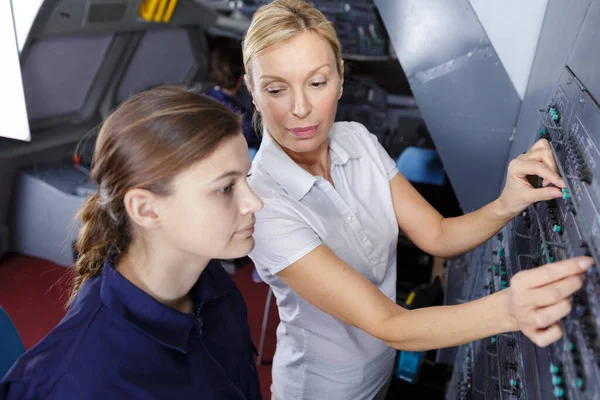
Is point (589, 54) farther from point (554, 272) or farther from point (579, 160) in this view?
point (554, 272)

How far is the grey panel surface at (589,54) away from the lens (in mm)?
1105

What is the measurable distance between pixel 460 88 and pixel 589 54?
2.67ft

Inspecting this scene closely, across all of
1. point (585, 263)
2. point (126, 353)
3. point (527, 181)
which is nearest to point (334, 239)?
point (527, 181)

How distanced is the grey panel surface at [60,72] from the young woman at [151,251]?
9.07 feet

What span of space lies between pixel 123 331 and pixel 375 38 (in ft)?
13.0

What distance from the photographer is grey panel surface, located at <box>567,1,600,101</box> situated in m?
1.11

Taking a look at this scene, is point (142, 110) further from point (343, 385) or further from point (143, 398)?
point (343, 385)

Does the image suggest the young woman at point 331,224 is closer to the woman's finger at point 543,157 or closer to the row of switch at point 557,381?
the woman's finger at point 543,157

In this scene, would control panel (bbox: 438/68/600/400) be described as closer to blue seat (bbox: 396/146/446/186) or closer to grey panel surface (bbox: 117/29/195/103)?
blue seat (bbox: 396/146/446/186)

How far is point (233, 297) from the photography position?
1.53 metres

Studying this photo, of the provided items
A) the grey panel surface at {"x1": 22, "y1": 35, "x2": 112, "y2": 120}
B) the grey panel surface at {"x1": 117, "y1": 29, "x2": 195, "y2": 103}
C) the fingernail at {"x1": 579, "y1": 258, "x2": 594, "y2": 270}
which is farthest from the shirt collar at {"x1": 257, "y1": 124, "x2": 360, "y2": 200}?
the grey panel surface at {"x1": 117, "y1": 29, "x2": 195, "y2": 103}

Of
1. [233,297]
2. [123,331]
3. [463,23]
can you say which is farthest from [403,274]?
[123,331]

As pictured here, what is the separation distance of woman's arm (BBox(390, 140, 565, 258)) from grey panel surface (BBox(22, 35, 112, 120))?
9.46 ft

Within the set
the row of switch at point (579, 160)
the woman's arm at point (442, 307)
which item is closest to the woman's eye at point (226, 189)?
the woman's arm at point (442, 307)
